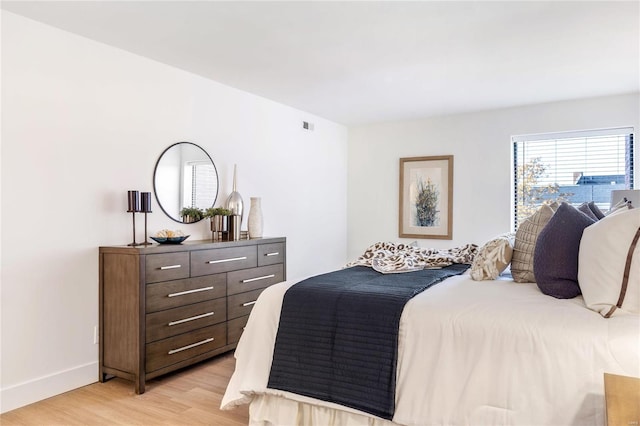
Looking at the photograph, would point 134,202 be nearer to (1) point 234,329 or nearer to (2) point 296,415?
(1) point 234,329

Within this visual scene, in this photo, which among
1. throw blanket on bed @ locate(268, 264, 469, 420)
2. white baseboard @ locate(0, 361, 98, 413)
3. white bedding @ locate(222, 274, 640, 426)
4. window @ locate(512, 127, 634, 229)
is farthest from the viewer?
window @ locate(512, 127, 634, 229)

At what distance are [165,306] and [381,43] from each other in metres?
2.36

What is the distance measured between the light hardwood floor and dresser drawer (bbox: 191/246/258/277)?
2.48ft

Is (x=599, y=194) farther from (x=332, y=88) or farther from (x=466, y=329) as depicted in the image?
(x=466, y=329)

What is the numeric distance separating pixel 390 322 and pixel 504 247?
93 centimetres

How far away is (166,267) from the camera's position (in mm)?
3102

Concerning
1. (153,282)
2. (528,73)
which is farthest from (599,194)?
(153,282)

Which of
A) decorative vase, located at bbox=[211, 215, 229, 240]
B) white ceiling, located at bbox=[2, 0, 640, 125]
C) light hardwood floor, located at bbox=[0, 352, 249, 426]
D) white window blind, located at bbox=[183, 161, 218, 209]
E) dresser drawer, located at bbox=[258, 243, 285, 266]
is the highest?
white ceiling, located at bbox=[2, 0, 640, 125]

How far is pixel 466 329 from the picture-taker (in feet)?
6.23

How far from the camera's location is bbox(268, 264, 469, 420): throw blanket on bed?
2000 mm

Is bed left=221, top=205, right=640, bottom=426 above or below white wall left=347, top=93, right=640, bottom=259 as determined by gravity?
below

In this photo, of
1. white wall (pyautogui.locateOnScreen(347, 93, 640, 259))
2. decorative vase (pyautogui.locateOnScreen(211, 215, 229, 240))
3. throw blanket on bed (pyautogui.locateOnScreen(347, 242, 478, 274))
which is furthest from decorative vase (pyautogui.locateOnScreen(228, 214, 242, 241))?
white wall (pyautogui.locateOnScreen(347, 93, 640, 259))

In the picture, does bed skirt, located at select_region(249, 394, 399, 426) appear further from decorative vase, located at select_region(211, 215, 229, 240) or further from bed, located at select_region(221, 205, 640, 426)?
decorative vase, located at select_region(211, 215, 229, 240)

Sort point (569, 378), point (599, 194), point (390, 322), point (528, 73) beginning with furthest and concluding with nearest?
point (599, 194)
point (528, 73)
point (390, 322)
point (569, 378)
